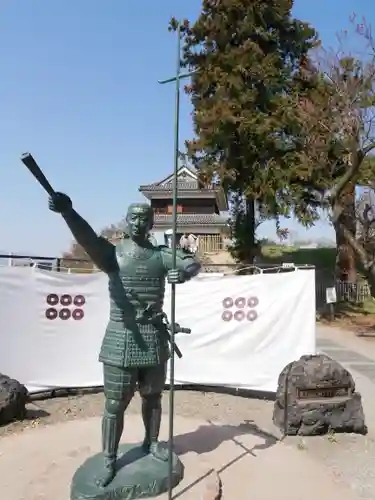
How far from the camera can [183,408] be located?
6.64 m

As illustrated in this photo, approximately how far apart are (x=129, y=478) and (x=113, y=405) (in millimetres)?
560

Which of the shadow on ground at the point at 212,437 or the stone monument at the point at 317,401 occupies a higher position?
the stone monument at the point at 317,401

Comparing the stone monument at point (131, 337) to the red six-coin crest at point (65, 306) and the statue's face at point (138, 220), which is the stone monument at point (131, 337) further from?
the red six-coin crest at point (65, 306)

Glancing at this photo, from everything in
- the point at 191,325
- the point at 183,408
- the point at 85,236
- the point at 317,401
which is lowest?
the point at 183,408

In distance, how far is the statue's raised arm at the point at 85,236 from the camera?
3393 millimetres

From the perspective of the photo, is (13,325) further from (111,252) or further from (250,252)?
(250,252)

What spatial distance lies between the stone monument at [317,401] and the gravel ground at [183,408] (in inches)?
18.9

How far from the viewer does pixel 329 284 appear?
24.4 metres

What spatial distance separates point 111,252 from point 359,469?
3139 mm

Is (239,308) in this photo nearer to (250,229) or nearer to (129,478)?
(129,478)

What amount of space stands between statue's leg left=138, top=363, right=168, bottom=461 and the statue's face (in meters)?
1.07

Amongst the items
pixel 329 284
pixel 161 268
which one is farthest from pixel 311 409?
pixel 329 284

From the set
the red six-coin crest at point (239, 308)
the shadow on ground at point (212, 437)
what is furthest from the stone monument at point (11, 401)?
the red six-coin crest at point (239, 308)

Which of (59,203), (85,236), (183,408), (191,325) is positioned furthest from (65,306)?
(59,203)
